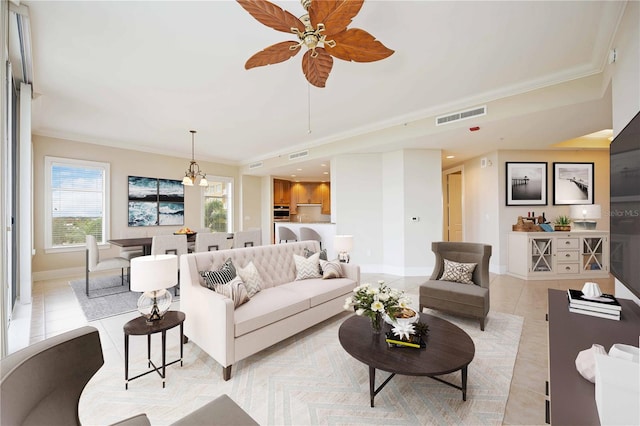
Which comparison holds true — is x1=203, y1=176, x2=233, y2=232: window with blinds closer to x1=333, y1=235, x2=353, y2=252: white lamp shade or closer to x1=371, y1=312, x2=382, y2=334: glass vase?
x1=333, y1=235, x2=353, y2=252: white lamp shade

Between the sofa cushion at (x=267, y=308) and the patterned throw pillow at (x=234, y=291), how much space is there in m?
0.06

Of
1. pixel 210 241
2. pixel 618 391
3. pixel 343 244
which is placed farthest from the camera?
pixel 210 241

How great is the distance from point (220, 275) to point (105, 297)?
9.20 ft

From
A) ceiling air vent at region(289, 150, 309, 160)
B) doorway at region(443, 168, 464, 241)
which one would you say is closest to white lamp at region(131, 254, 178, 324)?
ceiling air vent at region(289, 150, 309, 160)

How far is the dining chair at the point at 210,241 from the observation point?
4.41 meters

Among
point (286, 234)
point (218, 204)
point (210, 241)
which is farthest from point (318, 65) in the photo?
point (218, 204)

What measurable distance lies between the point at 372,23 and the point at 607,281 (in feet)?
19.8

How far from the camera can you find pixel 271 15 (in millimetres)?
1667

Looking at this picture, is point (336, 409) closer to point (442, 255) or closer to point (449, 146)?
point (442, 255)

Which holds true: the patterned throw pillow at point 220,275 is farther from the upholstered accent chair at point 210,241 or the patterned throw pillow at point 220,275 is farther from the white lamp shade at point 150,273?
the upholstered accent chair at point 210,241

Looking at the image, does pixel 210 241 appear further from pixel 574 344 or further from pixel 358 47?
pixel 574 344

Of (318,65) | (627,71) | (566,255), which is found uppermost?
(318,65)

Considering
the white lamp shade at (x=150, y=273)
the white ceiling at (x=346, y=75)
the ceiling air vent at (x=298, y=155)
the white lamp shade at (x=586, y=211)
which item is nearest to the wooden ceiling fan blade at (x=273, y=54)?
the white ceiling at (x=346, y=75)

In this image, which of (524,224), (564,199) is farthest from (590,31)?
(564,199)
